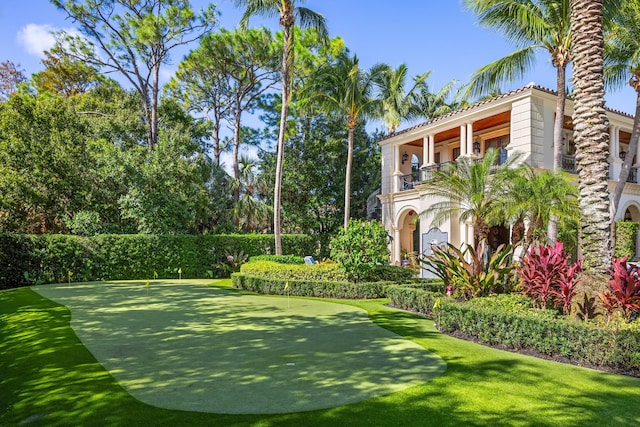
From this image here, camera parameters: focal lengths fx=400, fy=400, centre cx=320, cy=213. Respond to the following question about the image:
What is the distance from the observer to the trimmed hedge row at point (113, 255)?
17906mm

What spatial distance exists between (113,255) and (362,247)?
44.7 ft

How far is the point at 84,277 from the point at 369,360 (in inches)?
709

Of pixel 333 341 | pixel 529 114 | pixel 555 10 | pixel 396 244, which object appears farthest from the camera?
pixel 396 244

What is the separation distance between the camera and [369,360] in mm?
6258

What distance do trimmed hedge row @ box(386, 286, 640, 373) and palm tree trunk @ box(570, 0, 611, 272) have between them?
190 centimetres

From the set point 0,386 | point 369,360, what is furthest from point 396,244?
point 0,386

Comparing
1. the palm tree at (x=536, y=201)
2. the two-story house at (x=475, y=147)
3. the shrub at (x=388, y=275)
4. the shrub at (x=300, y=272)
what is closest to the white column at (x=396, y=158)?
the two-story house at (x=475, y=147)

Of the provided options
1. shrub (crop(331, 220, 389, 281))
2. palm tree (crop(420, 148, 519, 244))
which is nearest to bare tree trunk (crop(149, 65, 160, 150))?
shrub (crop(331, 220, 389, 281))

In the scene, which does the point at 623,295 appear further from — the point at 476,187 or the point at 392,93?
the point at 392,93

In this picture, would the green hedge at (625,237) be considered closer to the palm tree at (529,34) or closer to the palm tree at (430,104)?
the palm tree at (529,34)

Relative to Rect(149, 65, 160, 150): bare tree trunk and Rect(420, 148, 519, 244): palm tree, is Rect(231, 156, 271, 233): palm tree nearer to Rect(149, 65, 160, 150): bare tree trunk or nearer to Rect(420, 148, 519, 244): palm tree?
Rect(149, 65, 160, 150): bare tree trunk

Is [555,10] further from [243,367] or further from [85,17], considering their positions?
[85,17]

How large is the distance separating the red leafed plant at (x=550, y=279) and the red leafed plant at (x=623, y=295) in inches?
25.8

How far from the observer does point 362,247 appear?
1343 cm
